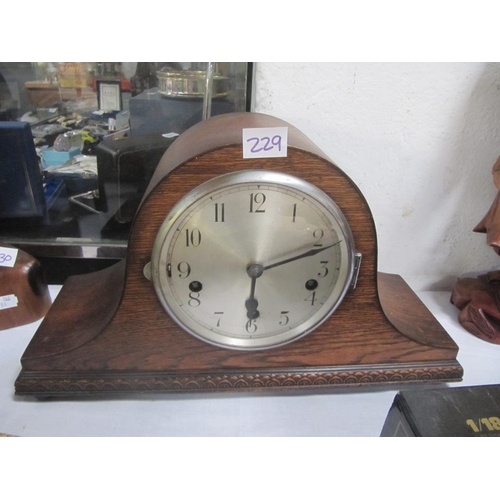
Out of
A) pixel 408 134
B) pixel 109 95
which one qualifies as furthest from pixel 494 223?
pixel 109 95

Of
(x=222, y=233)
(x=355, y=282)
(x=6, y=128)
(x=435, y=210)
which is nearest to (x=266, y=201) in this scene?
(x=222, y=233)

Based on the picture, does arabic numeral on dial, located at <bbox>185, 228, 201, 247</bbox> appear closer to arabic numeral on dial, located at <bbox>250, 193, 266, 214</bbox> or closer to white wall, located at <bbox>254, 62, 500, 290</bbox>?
arabic numeral on dial, located at <bbox>250, 193, 266, 214</bbox>

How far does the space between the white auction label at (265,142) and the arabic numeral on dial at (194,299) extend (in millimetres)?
269

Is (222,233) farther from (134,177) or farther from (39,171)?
(39,171)

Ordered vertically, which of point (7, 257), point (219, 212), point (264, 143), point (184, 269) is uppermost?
point (264, 143)

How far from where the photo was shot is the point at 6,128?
1.23m

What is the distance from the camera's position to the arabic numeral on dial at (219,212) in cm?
75

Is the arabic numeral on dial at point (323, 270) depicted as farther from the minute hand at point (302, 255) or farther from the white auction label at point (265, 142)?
the white auction label at point (265, 142)

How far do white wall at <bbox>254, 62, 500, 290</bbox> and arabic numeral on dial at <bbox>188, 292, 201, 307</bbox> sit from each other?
19.6 inches

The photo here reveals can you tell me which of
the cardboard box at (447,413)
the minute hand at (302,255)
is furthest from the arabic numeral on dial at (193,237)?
the cardboard box at (447,413)

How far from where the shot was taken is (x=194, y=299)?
82 cm

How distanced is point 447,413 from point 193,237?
0.51 m

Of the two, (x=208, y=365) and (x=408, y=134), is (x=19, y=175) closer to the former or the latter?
(x=208, y=365)

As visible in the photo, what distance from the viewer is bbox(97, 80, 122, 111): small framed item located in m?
1.28
